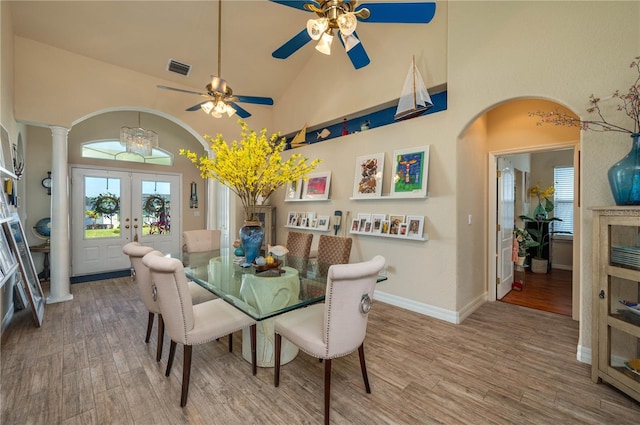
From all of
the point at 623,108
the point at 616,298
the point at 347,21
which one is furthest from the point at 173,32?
the point at 616,298

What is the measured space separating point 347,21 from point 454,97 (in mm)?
1811

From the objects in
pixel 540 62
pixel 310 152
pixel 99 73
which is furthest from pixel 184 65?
pixel 540 62

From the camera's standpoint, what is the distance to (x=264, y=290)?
6.82ft

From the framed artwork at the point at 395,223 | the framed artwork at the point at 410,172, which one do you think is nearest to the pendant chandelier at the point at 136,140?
the framed artwork at the point at 410,172

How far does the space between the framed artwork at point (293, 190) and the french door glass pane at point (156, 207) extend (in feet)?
9.90

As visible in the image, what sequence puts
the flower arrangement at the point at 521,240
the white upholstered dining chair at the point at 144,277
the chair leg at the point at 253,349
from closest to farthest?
the chair leg at the point at 253,349 → the white upholstered dining chair at the point at 144,277 → the flower arrangement at the point at 521,240

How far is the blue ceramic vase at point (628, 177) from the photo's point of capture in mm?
1900

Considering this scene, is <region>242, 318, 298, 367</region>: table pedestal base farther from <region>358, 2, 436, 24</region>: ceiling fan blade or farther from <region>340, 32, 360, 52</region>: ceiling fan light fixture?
<region>358, 2, 436, 24</region>: ceiling fan blade

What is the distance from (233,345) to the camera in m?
2.59

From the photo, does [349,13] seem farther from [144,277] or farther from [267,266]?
[144,277]

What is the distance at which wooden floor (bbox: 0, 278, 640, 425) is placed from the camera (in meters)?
1.72

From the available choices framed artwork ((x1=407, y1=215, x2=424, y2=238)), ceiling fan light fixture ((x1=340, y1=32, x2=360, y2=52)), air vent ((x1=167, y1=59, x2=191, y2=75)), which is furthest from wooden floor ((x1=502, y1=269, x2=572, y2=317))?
air vent ((x1=167, y1=59, x2=191, y2=75))

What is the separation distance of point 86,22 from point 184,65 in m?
1.19

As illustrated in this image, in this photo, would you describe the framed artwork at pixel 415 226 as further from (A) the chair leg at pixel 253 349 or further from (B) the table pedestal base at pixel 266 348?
(A) the chair leg at pixel 253 349
